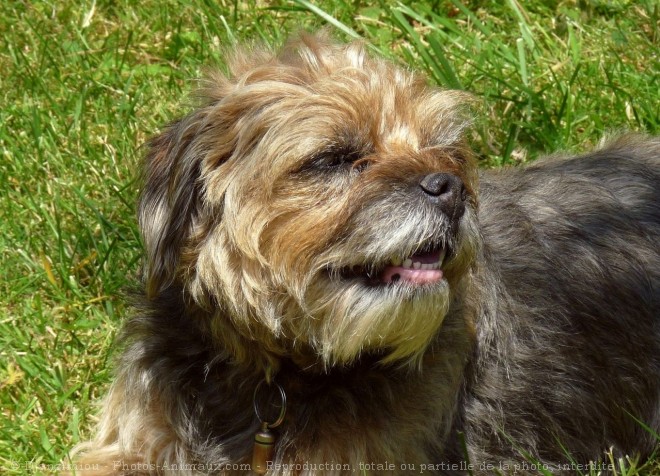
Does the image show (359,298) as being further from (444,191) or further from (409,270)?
(444,191)

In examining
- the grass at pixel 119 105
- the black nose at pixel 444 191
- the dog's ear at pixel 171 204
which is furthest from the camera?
the grass at pixel 119 105

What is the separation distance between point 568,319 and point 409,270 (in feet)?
3.31

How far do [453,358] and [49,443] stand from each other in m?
1.68

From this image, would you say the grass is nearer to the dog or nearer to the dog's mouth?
the dog

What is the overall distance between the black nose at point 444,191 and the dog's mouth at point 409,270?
4.9 inches

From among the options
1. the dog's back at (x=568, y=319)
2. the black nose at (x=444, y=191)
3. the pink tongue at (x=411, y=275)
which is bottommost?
the dog's back at (x=568, y=319)

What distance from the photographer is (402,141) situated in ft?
A: 12.0

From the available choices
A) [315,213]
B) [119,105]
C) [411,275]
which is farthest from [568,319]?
[119,105]

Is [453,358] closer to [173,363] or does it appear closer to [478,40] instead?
[173,363]

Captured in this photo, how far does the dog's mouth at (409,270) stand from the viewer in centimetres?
346

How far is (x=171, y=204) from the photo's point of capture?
3.58 meters

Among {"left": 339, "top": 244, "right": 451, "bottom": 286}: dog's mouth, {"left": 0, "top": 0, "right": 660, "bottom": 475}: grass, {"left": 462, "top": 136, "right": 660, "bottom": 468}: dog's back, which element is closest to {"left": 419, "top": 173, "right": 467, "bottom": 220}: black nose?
{"left": 339, "top": 244, "right": 451, "bottom": 286}: dog's mouth

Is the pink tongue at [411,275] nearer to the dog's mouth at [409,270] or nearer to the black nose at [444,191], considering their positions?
the dog's mouth at [409,270]

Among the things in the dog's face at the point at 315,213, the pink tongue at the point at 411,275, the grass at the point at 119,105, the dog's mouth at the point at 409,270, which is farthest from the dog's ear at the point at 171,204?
the grass at the point at 119,105
